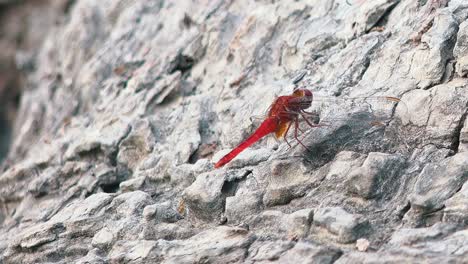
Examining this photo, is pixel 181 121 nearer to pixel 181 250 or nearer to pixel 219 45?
pixel 219 45

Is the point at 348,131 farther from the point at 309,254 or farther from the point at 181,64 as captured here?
the point at 181,64

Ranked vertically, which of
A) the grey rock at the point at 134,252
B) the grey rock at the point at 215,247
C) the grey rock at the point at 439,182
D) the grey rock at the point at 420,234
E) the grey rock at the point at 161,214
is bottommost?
the grey rock at the point at 420,234

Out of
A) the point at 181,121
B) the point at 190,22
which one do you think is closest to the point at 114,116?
the point at 181,121

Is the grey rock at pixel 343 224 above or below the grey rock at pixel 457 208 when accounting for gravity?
above

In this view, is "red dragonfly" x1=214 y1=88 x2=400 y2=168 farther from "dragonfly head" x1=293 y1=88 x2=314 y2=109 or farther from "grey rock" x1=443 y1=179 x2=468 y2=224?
"grey rock" x1=443 y1=179 x2=468 y2=224

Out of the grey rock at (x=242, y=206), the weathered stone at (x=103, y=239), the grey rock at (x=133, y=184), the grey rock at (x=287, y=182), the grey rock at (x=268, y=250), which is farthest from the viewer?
the grey rock at (x=133, y=184)

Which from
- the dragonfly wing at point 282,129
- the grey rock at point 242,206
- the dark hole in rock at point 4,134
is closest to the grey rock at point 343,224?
the grey rock at point 242,206

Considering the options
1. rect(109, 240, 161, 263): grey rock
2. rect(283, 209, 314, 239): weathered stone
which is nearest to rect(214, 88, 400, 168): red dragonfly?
rect(283, 209, 314, 239): weathered stone

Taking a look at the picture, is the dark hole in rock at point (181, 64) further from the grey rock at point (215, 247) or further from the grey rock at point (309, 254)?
the grey rock at point (309, 254)
